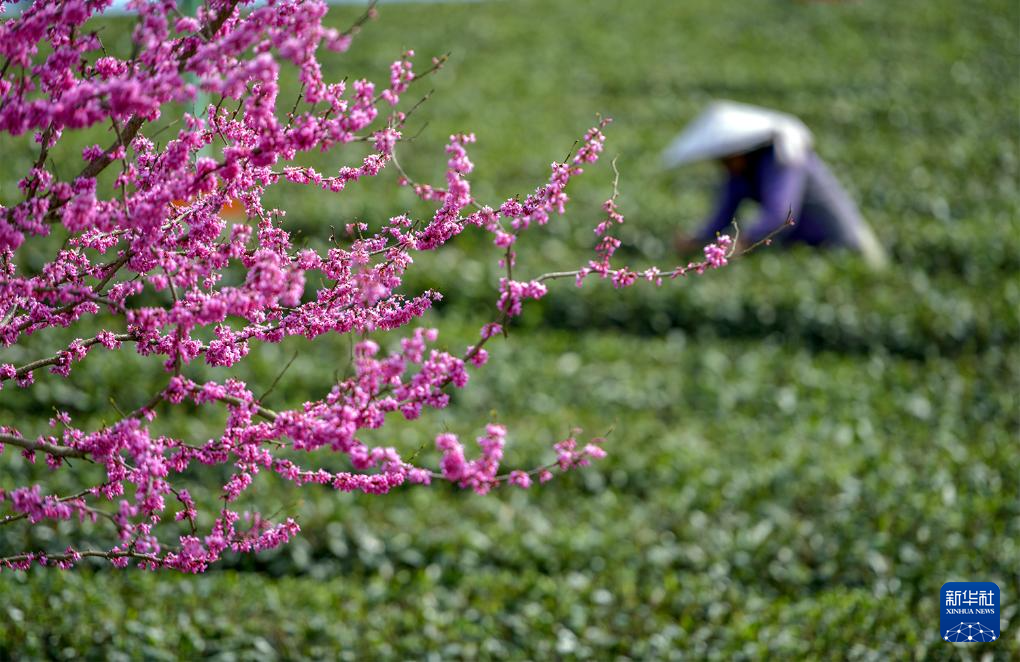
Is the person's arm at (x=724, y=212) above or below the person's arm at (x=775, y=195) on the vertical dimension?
below

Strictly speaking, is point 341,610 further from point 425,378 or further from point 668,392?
point 668,392

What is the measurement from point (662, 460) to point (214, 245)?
161 inches

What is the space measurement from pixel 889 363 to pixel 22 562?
657 cm

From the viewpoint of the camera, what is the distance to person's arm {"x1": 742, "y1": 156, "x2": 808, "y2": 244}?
8078 mm

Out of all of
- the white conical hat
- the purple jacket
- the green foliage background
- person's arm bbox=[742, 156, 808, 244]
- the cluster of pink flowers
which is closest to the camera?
the cluster of pink flowers

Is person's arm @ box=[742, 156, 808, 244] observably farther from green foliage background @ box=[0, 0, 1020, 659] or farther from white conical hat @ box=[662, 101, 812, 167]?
green foliage background @ box=[0, 0, 1020, 659]

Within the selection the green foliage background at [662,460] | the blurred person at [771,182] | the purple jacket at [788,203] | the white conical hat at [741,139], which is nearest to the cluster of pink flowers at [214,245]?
the green foliage background at [662,460]

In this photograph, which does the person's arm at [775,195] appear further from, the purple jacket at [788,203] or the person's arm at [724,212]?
the person's arm at [724,212]

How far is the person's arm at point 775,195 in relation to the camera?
8.08 meters

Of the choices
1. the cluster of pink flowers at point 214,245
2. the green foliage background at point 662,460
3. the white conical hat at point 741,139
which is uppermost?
the cluster of pink flowers at point 214,245

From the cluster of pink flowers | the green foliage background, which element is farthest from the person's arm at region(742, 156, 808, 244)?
the cluster of pink flowers

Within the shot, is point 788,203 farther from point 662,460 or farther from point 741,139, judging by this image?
point 662,460

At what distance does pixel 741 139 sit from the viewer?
8.38m

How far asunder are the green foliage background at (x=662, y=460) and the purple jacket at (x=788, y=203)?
344 mm
